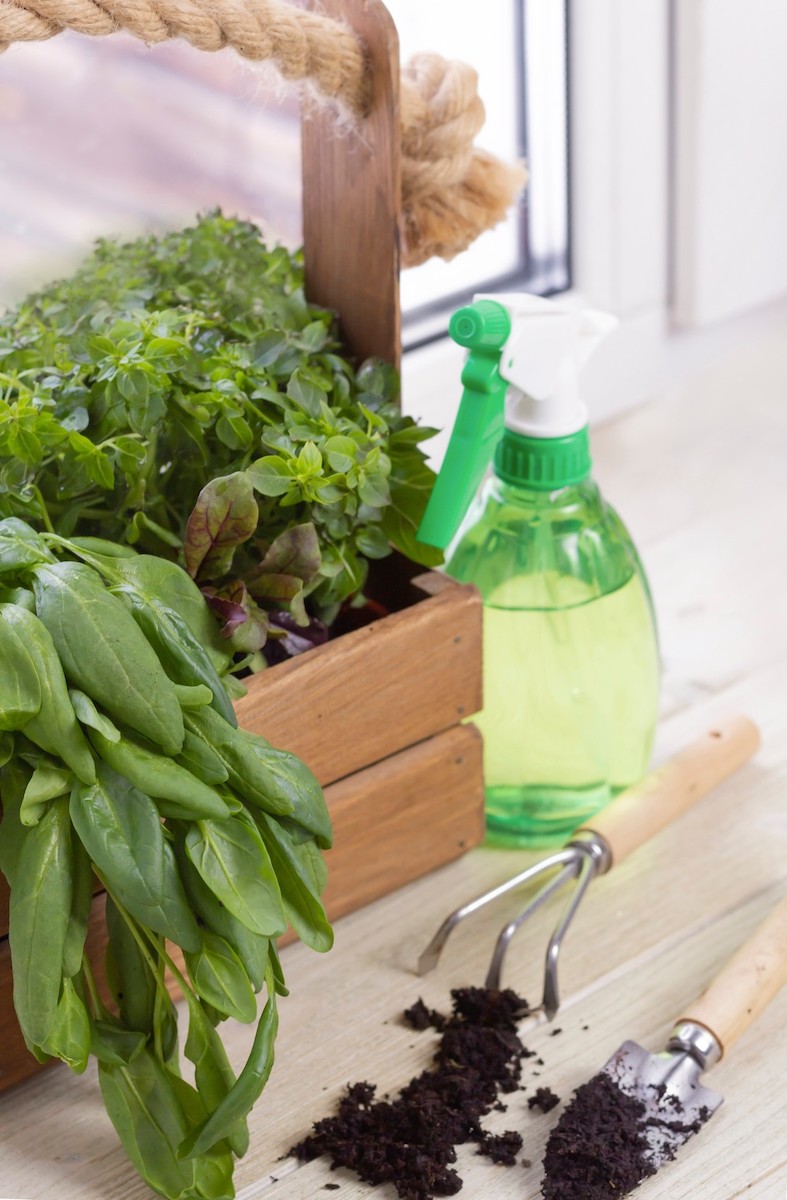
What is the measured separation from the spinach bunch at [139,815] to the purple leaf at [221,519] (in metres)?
0.05

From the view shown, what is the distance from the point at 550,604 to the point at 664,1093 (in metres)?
0.23

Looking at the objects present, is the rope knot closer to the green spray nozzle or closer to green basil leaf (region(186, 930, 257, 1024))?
the green spray nozzle

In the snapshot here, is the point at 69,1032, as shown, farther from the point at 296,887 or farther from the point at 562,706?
the point at 562,706

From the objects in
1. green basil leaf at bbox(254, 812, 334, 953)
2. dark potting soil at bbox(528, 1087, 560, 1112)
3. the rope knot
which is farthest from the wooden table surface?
the rope knot

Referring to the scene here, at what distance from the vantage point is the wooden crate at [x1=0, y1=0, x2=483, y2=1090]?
2.03 feet

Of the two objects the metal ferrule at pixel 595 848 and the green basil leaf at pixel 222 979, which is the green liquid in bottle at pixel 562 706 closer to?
the metal ferrule at pixel 595 848

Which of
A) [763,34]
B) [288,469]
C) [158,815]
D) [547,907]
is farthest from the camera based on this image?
[763,34]

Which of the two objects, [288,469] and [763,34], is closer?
[288,469]

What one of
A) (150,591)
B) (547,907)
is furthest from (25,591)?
(547,907)

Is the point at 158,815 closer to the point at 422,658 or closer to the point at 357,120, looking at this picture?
the point at 422,658

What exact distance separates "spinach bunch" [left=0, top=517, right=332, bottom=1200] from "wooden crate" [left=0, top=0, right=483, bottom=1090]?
10 cm

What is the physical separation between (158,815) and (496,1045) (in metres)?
0.21

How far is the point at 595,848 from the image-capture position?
67 cm

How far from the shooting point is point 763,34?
3.57 feet
